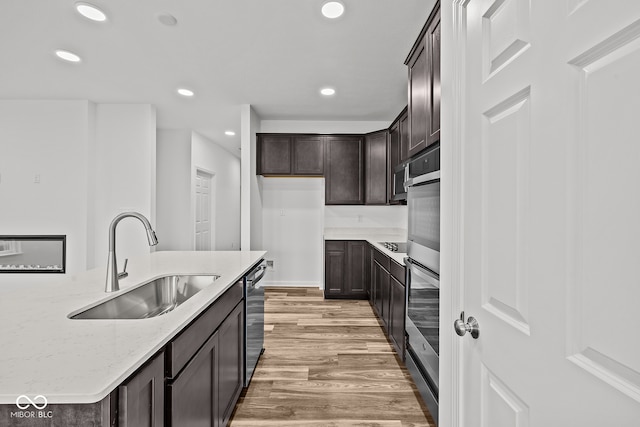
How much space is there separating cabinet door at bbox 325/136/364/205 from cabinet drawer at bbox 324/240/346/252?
578 mm

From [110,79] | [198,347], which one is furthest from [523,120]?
[110,79]

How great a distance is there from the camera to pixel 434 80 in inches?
74.5

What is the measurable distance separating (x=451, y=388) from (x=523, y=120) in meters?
0.97

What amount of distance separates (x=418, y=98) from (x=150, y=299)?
2.06 m

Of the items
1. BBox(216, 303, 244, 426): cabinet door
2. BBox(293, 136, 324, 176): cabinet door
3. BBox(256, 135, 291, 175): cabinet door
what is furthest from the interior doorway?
BBox(216, 303, 244, 426): cabinet door

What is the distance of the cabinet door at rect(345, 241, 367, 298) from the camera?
462 cm

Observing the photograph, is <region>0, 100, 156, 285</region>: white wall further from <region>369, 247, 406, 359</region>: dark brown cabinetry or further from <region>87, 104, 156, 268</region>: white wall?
<region>369, 247, 406, 359</region>: dark brown cabinetry

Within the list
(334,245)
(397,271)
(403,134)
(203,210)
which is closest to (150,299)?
(397,271)

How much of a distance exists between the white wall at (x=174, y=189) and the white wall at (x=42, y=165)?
1.51 m

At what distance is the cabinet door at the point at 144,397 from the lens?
0.82m

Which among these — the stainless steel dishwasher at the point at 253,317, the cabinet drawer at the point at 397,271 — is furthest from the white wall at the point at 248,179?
the cabinet drawer at the point at 397,271

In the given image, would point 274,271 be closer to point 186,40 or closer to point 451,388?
point 186,40

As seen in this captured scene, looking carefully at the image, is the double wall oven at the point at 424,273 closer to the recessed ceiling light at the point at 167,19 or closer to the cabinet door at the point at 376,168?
the recessed ceiling light at the point at 167,19

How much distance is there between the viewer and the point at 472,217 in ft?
3.57
